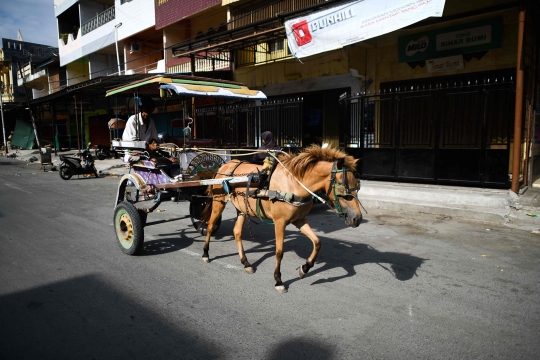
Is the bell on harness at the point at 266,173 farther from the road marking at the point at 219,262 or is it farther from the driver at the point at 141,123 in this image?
the driver at the point at 141,123

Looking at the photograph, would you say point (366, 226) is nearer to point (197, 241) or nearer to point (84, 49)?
point (197, 241)

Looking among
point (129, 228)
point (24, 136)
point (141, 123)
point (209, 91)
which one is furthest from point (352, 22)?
point (24, 136)

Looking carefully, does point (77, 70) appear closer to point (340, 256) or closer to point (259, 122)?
point (259, 122)

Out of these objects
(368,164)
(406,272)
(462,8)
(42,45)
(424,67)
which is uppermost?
(42,45)

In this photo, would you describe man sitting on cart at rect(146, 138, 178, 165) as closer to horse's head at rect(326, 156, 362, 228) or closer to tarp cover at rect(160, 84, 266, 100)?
tarp cover at rect(160, 84, 266, 100)

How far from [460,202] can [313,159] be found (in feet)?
17.4

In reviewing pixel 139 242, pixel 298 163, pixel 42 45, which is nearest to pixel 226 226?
pixel 139 242

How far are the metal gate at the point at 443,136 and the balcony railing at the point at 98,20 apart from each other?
21.2 meters

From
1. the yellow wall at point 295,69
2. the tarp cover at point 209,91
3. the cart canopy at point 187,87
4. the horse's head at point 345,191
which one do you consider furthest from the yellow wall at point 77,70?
the horse's head at point 345,191

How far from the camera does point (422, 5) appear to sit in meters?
7.64

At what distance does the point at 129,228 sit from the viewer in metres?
5.26

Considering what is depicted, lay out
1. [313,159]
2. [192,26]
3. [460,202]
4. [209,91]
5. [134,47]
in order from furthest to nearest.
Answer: [134,47] → [192,26] → [460,202] → [209,91] → [313,159]

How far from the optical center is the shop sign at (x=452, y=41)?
33.4 ft

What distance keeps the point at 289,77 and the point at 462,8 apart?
630 centimetres
